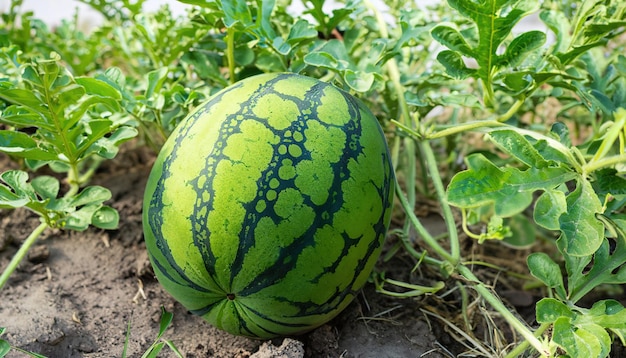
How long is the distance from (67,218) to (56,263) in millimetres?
335

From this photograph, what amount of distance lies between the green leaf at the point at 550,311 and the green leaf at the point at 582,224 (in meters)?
0.12

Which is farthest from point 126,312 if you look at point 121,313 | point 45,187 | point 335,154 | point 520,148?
point 520,148

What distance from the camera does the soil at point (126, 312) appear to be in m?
1.51

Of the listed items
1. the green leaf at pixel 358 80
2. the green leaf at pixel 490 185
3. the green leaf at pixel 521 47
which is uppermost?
the green leaf at pixel 521 47

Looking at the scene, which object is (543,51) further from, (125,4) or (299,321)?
(125,4)

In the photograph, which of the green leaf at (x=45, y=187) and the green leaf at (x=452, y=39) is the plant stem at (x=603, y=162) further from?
the green leaf at (x=45, y=187)

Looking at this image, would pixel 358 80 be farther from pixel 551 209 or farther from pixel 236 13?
pixel 551 209

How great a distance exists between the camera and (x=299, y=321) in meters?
1.37

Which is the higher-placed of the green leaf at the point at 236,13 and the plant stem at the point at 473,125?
the green leaf at the point at 236,13

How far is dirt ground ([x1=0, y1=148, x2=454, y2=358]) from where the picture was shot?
1510 mm

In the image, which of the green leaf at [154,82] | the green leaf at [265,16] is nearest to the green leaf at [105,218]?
the green leaf at [154,82]

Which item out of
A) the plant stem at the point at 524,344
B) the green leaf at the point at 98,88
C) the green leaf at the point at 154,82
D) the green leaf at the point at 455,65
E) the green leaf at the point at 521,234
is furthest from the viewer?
the green leaf at the point at 521,234

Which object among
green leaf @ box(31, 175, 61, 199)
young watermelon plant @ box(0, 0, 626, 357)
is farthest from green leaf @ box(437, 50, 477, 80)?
green leaf @ box(31, 175, 61, 199)

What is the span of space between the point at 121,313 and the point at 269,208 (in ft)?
2.20
